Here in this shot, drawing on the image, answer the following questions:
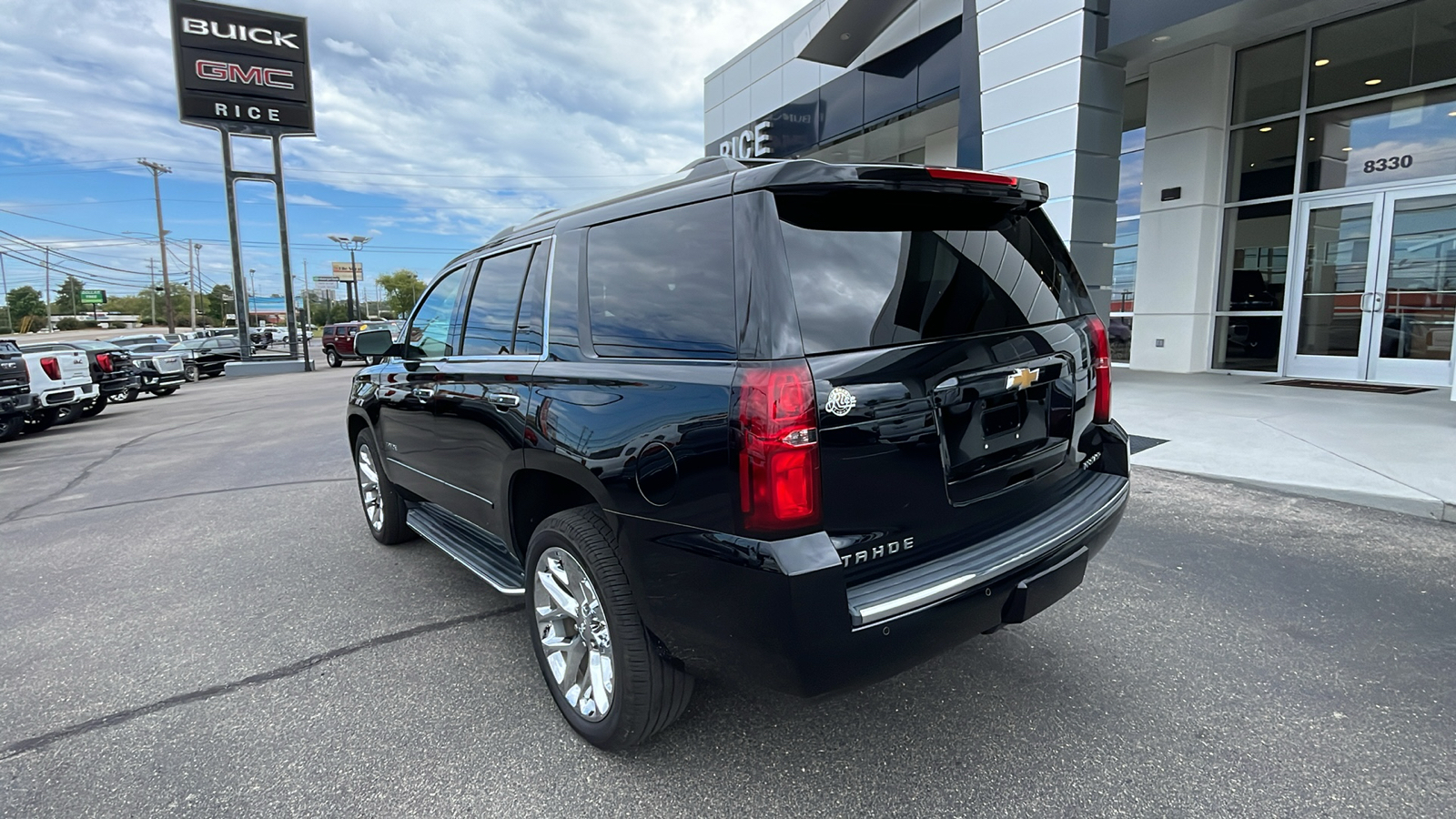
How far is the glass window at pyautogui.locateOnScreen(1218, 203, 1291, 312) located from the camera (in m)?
11.0

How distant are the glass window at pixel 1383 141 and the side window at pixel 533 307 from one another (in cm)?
1211

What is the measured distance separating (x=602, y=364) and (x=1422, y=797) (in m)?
2.78

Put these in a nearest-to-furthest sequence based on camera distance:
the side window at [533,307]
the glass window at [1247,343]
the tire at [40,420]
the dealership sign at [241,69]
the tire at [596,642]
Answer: the tire at [596,642] < the side window at [533,307] < the glass window at [1247,343] < the tire at [40,420] < the dealership sign at [241,69]

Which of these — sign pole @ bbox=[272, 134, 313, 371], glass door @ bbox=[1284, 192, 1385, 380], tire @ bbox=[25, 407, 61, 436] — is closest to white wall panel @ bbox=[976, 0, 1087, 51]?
glass door @ bbox=[1284, 192, 1385, 380]

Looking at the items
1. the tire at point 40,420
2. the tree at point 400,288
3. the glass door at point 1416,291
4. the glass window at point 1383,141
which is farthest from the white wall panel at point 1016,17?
the tree at point 400,288

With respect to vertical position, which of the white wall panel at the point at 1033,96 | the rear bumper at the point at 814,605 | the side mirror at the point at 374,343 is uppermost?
the white wall panel at the point at 1033,96

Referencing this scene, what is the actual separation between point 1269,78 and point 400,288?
10917cm

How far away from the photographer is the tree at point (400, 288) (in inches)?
3971

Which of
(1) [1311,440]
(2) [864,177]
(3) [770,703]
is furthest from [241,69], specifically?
(1) [1311,440]

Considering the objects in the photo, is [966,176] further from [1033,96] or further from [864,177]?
[1033,96]

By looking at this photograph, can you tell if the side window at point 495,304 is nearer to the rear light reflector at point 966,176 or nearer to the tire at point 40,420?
the rear light reflector at point 966,176

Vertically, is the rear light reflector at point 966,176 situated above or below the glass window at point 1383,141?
below

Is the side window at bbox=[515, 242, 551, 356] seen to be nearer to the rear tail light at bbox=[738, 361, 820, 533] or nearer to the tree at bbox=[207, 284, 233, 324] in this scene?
the rear tail light at bbox=[738, 361, 820, 533]

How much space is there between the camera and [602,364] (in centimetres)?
A: 242
